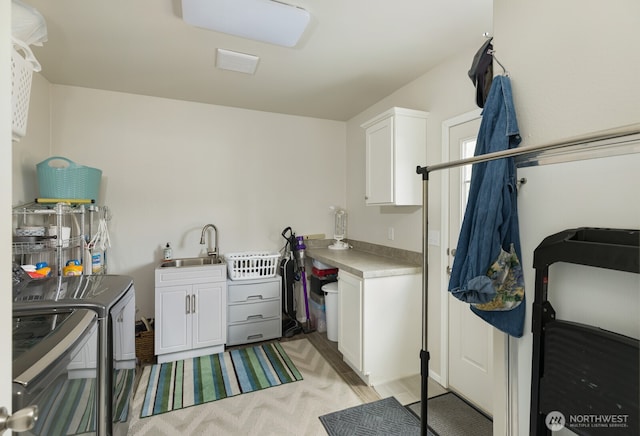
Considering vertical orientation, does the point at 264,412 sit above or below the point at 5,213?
below

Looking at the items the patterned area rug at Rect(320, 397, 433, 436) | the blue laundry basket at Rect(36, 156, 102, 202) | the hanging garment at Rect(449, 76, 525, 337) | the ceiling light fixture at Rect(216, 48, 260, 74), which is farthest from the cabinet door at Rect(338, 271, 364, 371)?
the blue laundry basket at Rect(36, 156, 102, 202)

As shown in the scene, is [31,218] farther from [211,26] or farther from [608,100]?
[608,100]

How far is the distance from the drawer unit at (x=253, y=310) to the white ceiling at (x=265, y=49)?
6.13 ft

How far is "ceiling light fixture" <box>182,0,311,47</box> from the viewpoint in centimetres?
154

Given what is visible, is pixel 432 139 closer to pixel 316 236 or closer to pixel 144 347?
pixel 316 236

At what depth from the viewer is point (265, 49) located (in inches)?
81.0

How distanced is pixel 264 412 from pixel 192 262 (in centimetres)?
164

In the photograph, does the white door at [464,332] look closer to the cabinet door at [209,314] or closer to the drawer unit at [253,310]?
the drawer unit at [253,310]

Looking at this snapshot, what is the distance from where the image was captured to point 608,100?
87cm

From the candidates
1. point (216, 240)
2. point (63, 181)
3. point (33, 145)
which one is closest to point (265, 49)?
point (63, 181)

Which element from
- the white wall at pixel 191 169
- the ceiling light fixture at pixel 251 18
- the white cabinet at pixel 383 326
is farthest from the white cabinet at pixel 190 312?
the ceiling light fixture at pixel 251 18

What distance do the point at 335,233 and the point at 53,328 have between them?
2875 mm

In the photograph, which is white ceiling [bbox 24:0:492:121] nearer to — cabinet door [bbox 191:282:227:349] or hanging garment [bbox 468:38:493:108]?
hanging garment [bbox 468:38:493:108]

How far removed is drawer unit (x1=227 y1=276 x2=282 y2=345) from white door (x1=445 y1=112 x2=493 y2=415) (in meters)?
1.62
